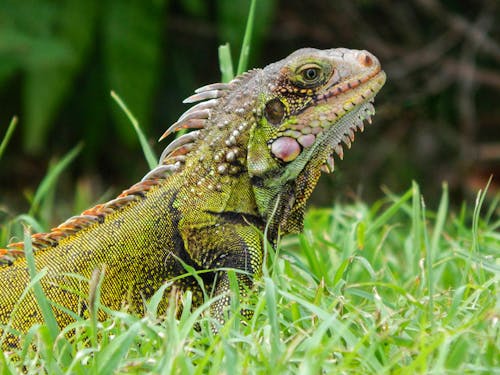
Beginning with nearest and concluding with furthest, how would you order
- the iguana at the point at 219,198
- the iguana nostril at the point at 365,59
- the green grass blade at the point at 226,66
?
the iguana at the point at 219,198
the iguana nostril at the point at 365,59
the green grass blade at the point at 226,66

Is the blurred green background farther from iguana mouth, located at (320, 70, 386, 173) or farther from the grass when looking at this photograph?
the grass

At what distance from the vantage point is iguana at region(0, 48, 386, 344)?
4.37 m

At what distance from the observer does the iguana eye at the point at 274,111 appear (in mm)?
4551

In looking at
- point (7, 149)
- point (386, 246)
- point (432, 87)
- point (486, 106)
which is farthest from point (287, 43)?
point (386, 246)

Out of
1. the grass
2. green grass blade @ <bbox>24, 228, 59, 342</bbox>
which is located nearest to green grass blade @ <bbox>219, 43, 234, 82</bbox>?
the grass

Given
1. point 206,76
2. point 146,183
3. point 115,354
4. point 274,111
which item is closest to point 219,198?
point 146,183

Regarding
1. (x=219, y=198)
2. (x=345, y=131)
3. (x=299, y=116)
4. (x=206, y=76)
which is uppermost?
(x=299, y=116)

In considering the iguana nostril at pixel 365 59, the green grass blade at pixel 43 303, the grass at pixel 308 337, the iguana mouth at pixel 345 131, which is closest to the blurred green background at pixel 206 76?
the iguana mouth at pixel 345 131

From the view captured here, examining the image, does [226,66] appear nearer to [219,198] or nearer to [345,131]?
[345,131]

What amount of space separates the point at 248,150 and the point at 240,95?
34cm

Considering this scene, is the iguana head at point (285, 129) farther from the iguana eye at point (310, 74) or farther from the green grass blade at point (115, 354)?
the green grass blade at point (115, 354)

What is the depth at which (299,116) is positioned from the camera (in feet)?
14.9

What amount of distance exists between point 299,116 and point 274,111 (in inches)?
5.2

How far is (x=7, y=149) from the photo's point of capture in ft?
38.2
